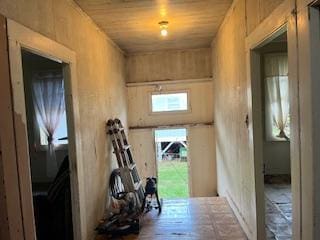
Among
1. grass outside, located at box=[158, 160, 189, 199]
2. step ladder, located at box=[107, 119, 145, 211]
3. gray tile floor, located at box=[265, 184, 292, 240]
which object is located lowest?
grass outside, located at box=[158, 160, 189, 199]

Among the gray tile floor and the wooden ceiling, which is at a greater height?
the wooden ceiling

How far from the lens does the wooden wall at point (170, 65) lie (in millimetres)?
6125

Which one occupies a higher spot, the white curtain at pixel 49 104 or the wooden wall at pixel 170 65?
the wooden wall at pixel 170 65

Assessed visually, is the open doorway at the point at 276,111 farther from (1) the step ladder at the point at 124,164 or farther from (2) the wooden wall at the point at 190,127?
(1) the step ladder at the point at 124,164

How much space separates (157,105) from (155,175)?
4.95ft

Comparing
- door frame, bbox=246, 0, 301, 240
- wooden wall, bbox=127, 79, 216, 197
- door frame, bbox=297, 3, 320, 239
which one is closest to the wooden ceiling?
door frame, bbox=246, 0, 301, 240

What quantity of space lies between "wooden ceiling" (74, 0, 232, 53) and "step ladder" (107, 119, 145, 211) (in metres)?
1.41

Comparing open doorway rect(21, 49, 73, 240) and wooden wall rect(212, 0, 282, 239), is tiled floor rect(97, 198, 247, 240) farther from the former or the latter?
open doorway rect(21, 49, 73, 240)

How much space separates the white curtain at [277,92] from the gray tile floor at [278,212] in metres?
1.06

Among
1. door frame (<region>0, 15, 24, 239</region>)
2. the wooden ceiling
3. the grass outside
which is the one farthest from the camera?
the grass outside

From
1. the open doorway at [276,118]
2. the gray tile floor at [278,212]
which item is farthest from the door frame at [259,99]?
the open doorway at [276,118]

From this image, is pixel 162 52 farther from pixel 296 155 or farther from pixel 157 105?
pixel 296 155

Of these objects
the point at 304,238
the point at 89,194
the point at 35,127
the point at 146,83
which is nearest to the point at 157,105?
the point at 146,83

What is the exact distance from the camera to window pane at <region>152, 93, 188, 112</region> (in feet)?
20.6
